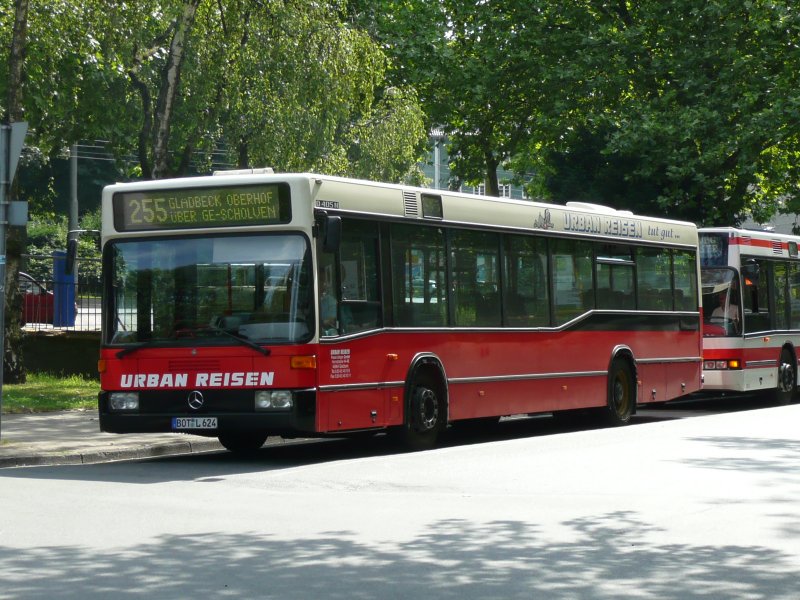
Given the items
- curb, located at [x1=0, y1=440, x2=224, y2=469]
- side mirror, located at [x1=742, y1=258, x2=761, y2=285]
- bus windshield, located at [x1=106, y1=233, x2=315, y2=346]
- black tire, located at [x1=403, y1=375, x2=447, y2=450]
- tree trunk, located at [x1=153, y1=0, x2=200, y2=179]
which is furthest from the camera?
side mirror, located at [x1=742, y1=258, x2=761, y2=285]

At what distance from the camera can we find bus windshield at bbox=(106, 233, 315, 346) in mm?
13547

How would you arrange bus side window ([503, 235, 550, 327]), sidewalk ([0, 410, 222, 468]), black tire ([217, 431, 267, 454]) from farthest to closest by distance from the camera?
bus side window ([503, 235, 550, 327])
black tire ([217, 431, 267, 454])
sidewalk ([0, 410, 222, 468])

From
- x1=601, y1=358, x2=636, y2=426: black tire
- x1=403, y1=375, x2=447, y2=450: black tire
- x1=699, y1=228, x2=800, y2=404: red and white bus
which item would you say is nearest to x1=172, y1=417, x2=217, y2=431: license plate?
x1=403, y1=375, x2=447, y2=450: black tire

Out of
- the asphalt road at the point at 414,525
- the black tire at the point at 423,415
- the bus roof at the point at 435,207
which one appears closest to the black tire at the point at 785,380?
the bus roof at the point at 435,207

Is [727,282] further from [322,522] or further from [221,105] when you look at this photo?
[322,522]

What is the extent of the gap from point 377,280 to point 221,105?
9648 mm

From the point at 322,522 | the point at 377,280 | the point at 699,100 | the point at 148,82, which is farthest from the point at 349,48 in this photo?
the point at 322,522

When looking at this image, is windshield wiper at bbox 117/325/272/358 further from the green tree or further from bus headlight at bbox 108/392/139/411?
the green tree

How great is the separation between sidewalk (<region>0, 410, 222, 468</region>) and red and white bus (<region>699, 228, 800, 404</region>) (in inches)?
410

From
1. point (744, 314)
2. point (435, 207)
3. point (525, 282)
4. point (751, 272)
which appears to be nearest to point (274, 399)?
point (435, 207)

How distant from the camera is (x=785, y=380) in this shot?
25.3 metres

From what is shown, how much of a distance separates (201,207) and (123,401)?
2013 millimetres

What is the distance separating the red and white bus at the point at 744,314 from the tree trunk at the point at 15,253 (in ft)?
36.2

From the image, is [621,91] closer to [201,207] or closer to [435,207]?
[435,207]
